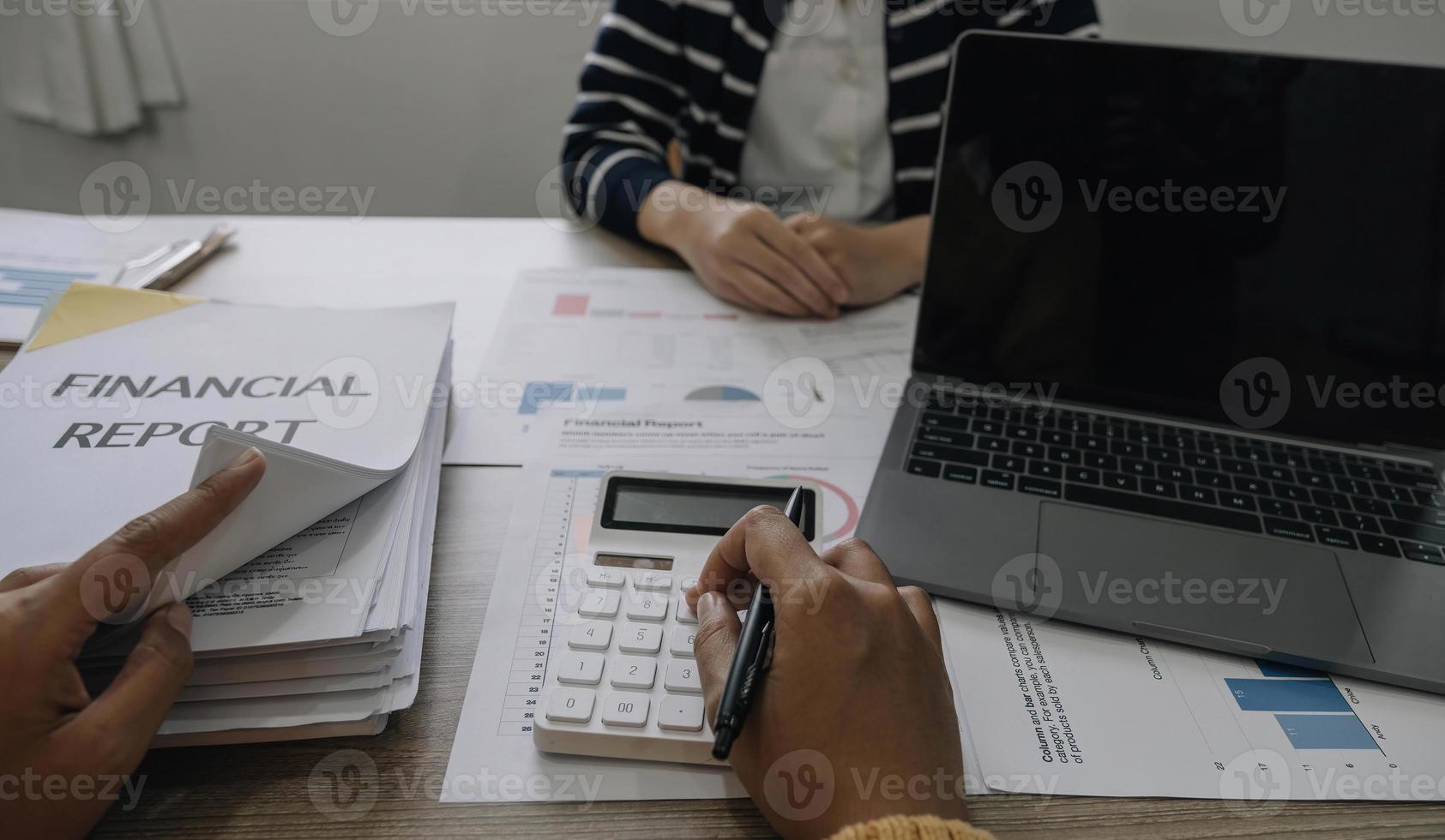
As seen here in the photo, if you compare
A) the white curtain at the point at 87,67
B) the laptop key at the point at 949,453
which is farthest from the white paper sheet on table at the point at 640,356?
the white curtain at the point at 87,67

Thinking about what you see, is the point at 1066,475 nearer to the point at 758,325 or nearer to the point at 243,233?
the point at 758,325

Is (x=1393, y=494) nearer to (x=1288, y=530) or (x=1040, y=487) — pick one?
(x=1288, y=530)

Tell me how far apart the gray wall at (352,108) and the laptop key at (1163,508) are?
146 cm

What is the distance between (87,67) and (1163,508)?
6.11 feet

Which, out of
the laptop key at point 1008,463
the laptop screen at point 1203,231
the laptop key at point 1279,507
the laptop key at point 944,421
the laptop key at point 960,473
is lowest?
the laptop key at point 960,473

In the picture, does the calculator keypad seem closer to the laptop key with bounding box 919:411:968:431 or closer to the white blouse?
the laptop key with bounding box 919:411:968:431

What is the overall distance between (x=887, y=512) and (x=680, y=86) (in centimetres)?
72

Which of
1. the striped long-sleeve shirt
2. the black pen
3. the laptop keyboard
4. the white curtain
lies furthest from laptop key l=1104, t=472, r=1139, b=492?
the white curtain

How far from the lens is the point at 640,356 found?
70cm

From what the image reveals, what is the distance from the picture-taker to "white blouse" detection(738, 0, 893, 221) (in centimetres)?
100

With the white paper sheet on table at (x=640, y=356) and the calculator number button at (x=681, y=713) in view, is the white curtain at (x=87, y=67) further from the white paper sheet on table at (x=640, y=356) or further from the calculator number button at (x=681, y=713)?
the calculator number button at (x=681, y=713)

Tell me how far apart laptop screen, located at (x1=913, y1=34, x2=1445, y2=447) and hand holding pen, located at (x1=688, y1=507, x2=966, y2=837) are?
28cm

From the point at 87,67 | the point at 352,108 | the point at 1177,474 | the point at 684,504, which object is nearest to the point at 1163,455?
the point at 1177,474

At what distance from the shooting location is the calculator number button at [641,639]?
408 millimetres
